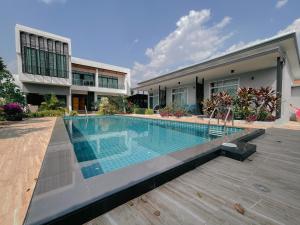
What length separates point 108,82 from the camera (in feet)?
75.9

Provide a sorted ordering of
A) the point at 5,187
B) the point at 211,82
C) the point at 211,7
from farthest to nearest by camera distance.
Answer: the point at 211,82 → the point at 211,7 → the point at 5,187

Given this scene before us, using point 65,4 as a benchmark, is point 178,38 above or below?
above

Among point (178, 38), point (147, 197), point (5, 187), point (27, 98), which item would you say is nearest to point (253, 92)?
point (147, 197)

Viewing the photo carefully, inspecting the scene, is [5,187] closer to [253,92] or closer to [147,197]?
[147,197]

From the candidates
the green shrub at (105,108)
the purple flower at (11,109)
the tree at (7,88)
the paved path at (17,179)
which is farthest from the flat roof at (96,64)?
the paved path at (17,179)

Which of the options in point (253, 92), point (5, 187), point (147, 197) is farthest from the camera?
point (253, 92)

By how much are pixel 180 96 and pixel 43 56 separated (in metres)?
15.7

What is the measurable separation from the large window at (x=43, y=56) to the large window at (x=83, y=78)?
102 inches

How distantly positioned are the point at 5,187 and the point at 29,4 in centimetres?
1299

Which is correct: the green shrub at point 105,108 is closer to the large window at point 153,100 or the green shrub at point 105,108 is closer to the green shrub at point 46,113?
the green shrub at point 46,113

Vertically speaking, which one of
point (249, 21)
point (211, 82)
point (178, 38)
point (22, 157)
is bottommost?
point (22, 157)

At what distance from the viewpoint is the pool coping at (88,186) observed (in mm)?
1158

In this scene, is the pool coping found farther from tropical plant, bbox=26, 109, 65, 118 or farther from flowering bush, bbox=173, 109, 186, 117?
tropical plant, bbox=26, 109, 65, 118

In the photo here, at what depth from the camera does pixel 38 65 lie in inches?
614
